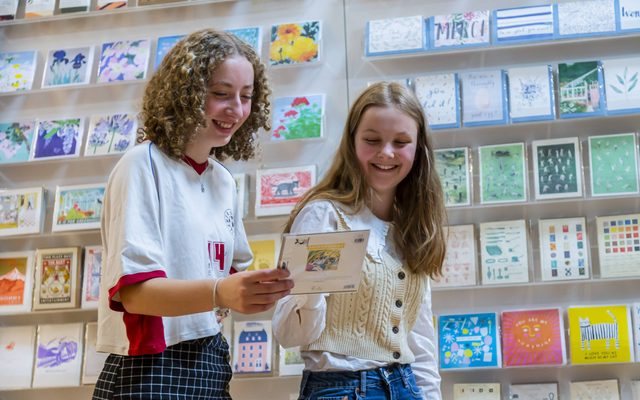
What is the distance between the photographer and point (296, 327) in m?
2.09

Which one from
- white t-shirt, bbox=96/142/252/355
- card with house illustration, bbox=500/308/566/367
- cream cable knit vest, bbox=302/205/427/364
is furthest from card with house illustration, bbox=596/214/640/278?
white t-shirt, bbox=96/142/252/355

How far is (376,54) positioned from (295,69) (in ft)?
1.62

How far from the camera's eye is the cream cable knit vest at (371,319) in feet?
7.03

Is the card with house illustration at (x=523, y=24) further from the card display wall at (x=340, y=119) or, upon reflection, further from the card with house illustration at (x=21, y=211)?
the card with house illustration at (x=21, y=211)

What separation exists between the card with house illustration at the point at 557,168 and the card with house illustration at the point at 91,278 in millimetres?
2402

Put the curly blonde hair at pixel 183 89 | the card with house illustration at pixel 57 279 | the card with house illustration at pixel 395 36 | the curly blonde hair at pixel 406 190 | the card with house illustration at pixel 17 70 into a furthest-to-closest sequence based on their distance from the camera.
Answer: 1. the card with house illustration at pixel 17 70
2. the card with house illustration at pixel 57 279
3. the card with house illustration at pixel 395 36
4. the curly blonde hair at pixel 406 190
5. the curly blonde hair at pixel 183 89

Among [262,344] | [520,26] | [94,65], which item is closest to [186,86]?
[262,344]

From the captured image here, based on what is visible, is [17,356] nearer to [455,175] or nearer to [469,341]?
[469,341]

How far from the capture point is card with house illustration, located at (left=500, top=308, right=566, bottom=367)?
149 inches

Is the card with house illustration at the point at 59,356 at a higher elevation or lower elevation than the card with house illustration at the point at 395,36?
lower

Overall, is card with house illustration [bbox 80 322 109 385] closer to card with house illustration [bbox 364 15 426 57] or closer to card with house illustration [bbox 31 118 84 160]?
card with house illustration [bbox 31 118 84 160]

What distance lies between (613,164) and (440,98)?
0.94m

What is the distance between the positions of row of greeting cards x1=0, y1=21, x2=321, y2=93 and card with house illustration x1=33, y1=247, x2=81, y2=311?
103 cm

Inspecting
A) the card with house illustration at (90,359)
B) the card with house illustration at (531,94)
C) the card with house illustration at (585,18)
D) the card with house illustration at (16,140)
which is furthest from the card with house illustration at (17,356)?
the card with house illustration at (585,18)
